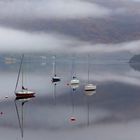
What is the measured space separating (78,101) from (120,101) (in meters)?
11.0

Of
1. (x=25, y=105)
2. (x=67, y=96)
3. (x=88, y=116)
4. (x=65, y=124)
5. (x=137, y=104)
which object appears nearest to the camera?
(x=65, y=124)

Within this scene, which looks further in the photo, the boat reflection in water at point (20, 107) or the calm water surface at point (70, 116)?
the boat reflection in water at point (20, 107)

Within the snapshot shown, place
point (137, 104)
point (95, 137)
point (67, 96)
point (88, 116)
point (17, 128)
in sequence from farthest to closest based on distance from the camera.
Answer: point (67, 96), point (137, 104), point (88, 116), point (17, 128), point (95, 137)

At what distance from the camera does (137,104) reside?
99500mm

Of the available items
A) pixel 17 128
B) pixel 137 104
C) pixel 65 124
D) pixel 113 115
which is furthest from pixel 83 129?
pixel 137 104

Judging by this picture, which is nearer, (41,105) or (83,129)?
(83,129)

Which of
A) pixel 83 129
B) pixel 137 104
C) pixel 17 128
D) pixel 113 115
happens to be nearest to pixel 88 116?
pixel 113 115

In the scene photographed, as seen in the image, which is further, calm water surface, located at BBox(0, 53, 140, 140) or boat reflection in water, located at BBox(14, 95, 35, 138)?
boat reflection in water, located at BBox(14, 95, 35, 138)

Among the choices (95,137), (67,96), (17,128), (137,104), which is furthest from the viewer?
(67,96)

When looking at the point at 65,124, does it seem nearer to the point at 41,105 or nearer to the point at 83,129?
the point at 83,129

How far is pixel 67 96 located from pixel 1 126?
48.5 metres

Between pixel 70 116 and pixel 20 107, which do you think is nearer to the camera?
pixel 70 116

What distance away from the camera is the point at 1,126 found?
6756 centimetres

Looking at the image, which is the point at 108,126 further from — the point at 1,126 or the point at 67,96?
the point at 67,96
